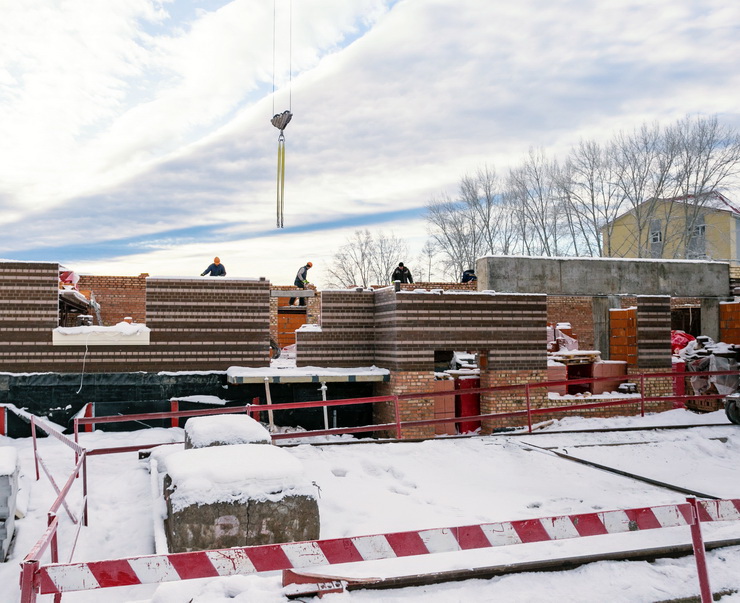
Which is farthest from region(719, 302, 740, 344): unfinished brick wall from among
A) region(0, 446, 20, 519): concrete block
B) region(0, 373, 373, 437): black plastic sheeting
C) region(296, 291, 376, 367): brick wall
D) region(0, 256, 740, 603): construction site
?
region(0, 446, 20, 519): concrete block

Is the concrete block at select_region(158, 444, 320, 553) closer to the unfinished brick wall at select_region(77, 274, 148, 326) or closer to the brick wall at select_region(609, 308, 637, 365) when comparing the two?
the brick wall at select_region(609, 308, 637, 365)

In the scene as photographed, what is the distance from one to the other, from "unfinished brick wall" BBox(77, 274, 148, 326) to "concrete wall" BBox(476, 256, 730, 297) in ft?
44.8

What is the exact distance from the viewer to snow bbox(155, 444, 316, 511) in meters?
5.78

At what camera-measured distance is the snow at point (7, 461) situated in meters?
6.15

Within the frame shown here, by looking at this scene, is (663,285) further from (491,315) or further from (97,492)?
(97,492)

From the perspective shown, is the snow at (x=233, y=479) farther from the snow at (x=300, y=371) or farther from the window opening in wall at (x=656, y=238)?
the window opening in wall at (x=656, y=238)

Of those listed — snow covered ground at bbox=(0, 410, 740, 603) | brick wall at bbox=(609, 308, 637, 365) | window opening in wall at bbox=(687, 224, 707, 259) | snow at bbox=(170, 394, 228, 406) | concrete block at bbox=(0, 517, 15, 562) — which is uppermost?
window opening in wall at bbox=(687, 224, 707, 259)

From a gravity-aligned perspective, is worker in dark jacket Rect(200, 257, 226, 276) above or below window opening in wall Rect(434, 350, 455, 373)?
above

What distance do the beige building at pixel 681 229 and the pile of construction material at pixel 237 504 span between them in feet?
107

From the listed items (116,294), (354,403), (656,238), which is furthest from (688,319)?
(116,294)

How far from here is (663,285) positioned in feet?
59.5

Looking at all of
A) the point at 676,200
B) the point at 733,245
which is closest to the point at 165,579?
the point at 676,200

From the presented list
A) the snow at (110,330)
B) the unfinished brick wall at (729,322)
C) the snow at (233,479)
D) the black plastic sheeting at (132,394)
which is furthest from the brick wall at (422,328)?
the snow at (233,479)

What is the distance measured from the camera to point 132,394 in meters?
13.4
